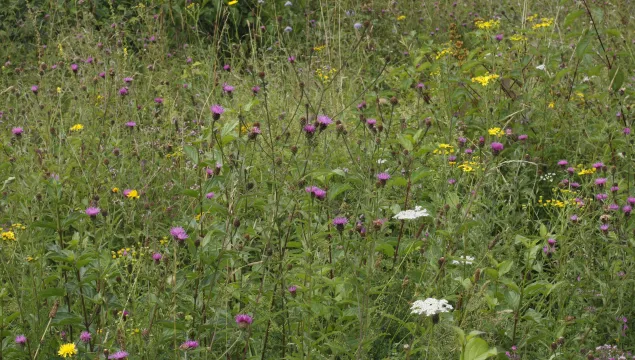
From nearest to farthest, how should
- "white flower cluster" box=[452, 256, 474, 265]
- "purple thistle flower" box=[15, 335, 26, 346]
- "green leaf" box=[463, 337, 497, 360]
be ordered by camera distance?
"green leaf" box=[463, 337, 497, 360]
"purple thistle flower" box=[15, 335, 26, 346]
"white flower cluster" box=[452, 256, 474, 265]

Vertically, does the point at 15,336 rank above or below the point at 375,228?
below

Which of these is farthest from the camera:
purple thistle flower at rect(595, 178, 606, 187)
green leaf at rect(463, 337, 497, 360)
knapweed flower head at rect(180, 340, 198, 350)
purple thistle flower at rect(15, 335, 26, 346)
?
purple thistle flower at rect(595, 178, 606, 187)

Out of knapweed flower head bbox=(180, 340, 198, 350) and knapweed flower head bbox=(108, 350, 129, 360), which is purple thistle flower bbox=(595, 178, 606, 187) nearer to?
knapweed flower head bbox=(180, 340, 198, 350)

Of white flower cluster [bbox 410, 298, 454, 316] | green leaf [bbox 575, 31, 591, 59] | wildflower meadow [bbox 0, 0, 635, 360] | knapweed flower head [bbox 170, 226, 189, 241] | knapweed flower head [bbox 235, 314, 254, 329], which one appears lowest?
wildflower meadow [bbox 0, 0, 635, 360]

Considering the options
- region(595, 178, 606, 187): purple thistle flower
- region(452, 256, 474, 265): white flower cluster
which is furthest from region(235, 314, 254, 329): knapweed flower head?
region(595, 178, 606, 187): purple thistle flower

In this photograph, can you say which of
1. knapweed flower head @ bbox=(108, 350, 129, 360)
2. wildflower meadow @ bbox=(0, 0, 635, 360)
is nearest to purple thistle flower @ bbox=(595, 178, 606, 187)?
wildflower meadow @ bbox=(0, 0, 635, 360)

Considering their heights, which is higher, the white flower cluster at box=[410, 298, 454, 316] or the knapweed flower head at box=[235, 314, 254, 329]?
the white flower cluster at box=[410, 298, 454, 316]

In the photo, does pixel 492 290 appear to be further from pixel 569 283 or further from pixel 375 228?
pixel 375 228

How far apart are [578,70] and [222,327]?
2.47 meters

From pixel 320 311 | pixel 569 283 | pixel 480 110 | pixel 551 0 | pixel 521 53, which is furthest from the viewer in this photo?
pixel 551 0

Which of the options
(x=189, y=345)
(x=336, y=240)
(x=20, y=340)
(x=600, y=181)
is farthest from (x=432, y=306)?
(x=600, y=181)

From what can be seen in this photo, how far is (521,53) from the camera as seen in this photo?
4105mm

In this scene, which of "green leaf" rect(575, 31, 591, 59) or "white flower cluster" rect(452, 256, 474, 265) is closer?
"white flower cluster" rect(452, 256, 474, 265)

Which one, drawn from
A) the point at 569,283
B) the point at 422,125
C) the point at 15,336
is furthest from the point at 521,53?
the point at 15,336
